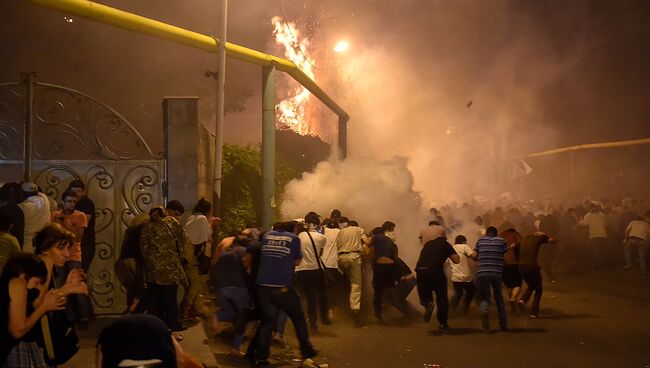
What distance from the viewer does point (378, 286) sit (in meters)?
12.1

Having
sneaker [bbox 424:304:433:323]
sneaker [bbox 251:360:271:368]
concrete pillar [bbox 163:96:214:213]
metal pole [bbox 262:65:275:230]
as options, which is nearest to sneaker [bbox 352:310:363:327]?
sneaker [bbox 424:304:433:323]

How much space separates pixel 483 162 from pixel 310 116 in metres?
9.69

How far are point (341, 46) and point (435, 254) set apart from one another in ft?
67.4

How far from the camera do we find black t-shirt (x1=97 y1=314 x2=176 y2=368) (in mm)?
3627

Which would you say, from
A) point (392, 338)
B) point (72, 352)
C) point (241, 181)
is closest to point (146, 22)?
point (241, 181)

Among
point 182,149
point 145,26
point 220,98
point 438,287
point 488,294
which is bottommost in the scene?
point 488,294

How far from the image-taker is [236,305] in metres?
9.05

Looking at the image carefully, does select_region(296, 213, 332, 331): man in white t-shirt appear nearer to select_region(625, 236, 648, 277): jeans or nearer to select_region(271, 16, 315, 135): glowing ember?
select_region(625, 236, 648, 277): jeans

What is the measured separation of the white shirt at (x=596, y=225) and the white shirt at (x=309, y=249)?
9560 mm

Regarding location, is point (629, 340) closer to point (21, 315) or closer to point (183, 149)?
point (183, 149)

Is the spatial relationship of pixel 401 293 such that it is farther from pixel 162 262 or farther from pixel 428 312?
pixel 162 262

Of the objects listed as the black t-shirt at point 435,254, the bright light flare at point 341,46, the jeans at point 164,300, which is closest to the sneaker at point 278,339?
the jeans at point 164,300

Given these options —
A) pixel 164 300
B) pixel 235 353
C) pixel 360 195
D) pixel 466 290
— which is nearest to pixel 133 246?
pixel 164 300

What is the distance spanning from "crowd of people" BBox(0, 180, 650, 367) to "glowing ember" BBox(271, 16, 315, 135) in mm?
12908
